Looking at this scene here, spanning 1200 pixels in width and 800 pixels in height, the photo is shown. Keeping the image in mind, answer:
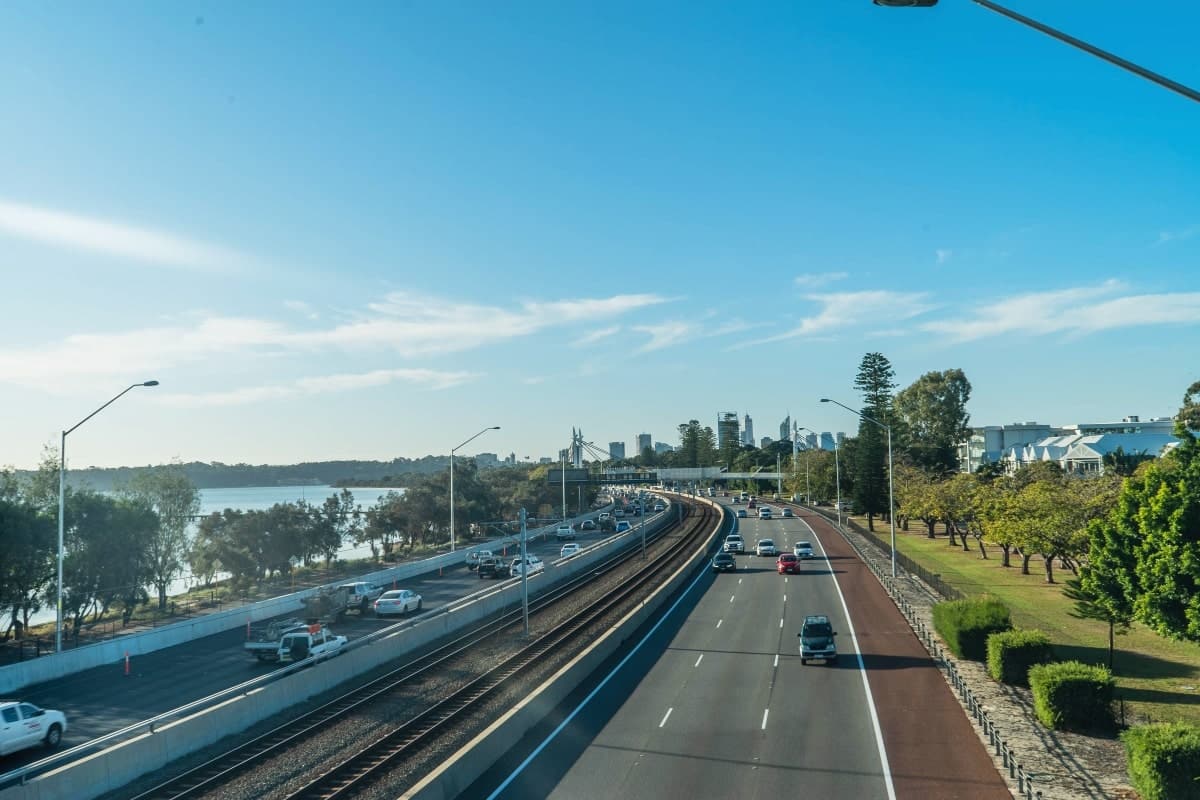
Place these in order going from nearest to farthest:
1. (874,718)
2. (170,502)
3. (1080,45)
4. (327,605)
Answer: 1. (1080,45)
2. (874,718)
3. (327,605)
4. (170,502)

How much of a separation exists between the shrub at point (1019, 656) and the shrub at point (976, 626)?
269cm

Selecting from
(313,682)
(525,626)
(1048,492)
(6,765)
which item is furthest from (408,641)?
(1048,492)

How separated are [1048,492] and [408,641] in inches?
1488

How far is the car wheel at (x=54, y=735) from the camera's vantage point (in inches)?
877

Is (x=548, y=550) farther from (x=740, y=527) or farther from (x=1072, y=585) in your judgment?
(x=1072, y=585)

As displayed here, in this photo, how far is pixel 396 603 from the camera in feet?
146

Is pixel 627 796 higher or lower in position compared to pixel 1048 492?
lower

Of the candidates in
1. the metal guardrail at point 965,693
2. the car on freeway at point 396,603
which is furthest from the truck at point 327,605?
the metal guardrail at point 965,693

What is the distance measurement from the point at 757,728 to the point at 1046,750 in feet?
22.0

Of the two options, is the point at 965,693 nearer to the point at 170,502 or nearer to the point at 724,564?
the point at 724,564

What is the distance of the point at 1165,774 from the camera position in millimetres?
16125

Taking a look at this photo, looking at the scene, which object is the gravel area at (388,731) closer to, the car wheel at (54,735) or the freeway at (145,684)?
the car wheel at (54,735)

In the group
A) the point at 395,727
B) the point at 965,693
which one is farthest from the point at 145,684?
the point at 965,693

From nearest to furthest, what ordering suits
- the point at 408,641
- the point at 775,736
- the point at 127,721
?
the point at 775,736 → the point at 127,721 → the point at 408,641
